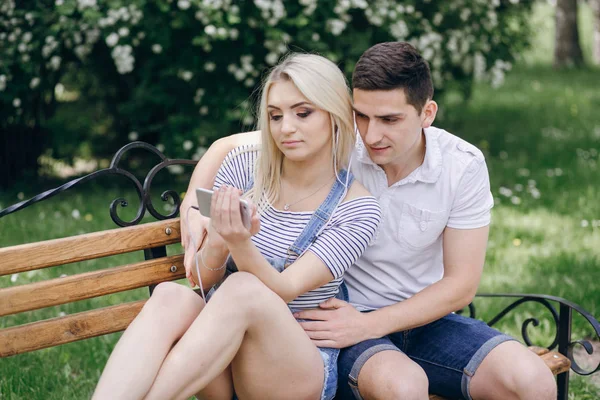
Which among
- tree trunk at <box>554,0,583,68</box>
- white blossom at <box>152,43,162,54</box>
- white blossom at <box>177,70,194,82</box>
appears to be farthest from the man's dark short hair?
tree trunk at <box>554,0,583,68</box>

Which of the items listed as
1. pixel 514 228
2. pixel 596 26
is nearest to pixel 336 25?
pixel 514 228

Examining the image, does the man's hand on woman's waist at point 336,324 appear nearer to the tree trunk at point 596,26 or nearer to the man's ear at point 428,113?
the man's ear at point 428,113

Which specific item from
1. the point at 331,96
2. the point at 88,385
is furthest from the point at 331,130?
the point at 88,385

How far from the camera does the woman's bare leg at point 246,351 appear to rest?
2449mm

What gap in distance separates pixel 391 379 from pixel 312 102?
3.05 ft

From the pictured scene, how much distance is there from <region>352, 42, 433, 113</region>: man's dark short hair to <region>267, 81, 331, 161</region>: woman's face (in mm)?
185

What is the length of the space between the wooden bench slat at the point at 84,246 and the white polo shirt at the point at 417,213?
708 mm

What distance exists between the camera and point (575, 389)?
3.70 metres

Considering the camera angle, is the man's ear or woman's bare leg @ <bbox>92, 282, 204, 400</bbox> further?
the man's ear

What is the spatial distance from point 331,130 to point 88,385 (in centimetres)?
161

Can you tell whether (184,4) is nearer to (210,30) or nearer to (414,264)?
(210,30)

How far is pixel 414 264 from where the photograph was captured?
9.87 ft

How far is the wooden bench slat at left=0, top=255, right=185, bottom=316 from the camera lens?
269cm

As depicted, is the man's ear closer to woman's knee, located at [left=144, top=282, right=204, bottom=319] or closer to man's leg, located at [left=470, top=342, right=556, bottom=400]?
man's leg, located at [left=470, top=342, right=556, bottom=400]
